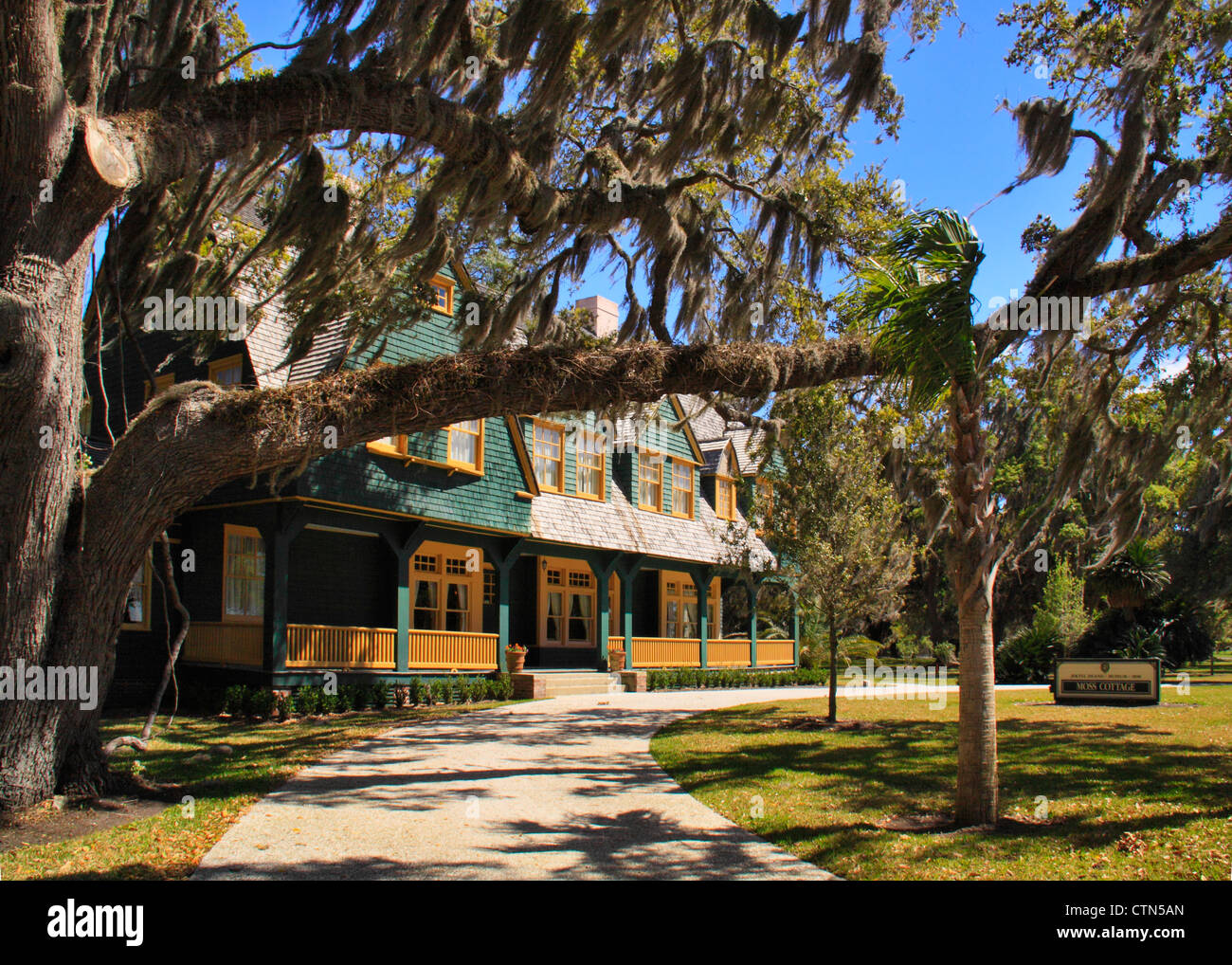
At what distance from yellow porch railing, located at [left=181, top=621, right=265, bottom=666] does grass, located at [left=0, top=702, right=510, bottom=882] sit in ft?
4.54

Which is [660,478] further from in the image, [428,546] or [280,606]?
[280,606]

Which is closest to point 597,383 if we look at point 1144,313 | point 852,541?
point 852,541

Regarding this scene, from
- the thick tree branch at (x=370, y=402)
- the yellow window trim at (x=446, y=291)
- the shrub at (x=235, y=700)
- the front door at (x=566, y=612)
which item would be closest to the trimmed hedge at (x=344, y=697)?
the shrub at (x=235, y=700)

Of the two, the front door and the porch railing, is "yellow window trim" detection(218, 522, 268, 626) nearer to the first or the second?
the front door

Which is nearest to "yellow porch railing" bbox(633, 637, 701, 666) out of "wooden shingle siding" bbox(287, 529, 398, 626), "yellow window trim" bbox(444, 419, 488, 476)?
"wooden shingle siding" bbox(287, 529, 398, 626)

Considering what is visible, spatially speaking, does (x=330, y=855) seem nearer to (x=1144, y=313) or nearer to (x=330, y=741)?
(x=330, y=741)

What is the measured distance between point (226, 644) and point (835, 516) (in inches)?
420

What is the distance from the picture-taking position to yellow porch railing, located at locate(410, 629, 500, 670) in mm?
17422

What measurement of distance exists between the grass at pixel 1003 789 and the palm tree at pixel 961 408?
25.7 inches

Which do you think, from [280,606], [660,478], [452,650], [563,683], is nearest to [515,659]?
[563,683]

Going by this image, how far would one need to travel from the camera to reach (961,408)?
7223 millimetres

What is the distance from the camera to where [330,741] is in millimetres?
11797

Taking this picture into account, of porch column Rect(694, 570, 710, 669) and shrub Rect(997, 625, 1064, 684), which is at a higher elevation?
porch column Rect(694, 570, 710, 669)

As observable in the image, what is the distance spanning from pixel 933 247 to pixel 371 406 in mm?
4775
